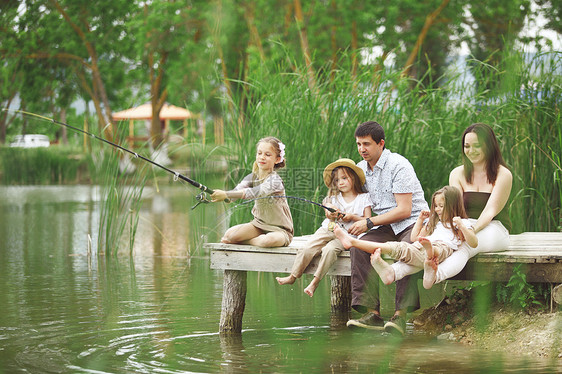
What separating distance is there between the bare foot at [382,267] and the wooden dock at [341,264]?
13.2 inches

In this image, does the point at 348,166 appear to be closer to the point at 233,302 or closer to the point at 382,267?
the point at 382,267

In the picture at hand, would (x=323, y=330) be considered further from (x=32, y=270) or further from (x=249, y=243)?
(x=32, y=270)

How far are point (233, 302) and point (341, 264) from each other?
0.69 m

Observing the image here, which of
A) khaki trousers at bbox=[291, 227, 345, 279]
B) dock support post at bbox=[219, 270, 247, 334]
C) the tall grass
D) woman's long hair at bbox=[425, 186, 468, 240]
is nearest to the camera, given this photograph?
woman's long hair at bbox=[425, 186, 468, 240]

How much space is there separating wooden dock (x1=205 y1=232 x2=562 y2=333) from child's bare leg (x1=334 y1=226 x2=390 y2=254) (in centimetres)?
20

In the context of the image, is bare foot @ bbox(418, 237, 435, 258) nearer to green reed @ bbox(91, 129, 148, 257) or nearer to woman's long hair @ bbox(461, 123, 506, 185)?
woman's long hair @ bbox(461, 123, 506, 185)

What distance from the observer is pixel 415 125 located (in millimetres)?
7723

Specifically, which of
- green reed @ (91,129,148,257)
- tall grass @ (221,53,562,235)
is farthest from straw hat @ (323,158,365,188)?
green reed @ (91,129,148,257)

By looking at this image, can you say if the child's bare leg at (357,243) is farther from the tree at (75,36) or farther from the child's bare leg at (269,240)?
the tree at (75,36)

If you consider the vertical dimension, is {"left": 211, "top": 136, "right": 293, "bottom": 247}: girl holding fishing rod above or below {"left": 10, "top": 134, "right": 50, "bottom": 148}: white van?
below

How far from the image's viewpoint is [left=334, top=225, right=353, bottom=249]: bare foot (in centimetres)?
509

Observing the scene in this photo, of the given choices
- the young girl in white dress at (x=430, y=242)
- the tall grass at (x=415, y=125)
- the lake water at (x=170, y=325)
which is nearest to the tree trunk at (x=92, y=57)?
the lake water at (x=170, y=325)

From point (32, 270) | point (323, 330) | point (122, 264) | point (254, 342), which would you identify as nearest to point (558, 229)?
point (323, 330)

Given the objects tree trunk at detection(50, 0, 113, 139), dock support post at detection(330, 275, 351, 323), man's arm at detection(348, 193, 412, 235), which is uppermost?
tree trunk at detection(50, 0, 113, 139)
